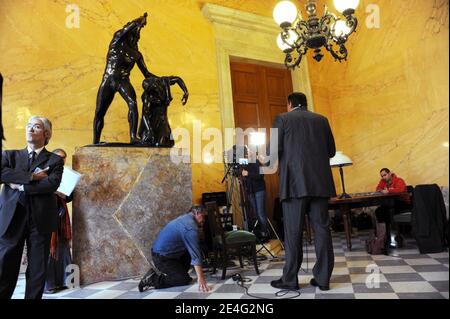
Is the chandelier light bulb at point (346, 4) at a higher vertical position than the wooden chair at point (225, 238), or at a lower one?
higher

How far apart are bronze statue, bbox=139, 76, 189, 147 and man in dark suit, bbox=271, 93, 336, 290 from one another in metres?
1.83

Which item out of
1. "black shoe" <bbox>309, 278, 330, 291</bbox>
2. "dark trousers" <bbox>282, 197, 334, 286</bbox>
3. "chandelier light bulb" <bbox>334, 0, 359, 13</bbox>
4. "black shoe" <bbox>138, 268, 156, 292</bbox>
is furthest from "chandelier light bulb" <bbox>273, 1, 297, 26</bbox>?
"black shoe" <bbox>138, 268, 156, 292</bbox>

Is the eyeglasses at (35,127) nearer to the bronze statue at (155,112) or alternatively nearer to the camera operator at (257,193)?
the bronze statue at (155,112)

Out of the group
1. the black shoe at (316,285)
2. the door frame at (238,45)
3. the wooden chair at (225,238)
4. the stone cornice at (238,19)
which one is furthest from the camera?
the stone cornice at (238,19)

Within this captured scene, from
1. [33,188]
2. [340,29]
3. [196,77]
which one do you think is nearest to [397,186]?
[340,29]

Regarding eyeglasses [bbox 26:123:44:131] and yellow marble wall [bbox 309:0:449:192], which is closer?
eyeglasses [bbox 26:123:44:131]

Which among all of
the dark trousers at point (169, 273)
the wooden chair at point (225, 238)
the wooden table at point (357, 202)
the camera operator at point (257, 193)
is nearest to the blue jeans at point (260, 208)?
the camera operator at point (257, 193)

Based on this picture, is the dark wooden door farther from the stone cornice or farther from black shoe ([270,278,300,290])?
black shoe ([270,278,300,290])

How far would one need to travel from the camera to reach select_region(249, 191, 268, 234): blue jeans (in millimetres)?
5066

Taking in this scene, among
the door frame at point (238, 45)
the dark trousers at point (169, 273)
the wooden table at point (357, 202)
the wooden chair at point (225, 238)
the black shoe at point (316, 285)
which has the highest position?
the door frame at point (238, 45)

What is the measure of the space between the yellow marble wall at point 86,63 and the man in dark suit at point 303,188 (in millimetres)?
3317

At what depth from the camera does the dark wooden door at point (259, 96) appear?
22.8ft

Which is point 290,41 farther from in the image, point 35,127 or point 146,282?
point 146,282

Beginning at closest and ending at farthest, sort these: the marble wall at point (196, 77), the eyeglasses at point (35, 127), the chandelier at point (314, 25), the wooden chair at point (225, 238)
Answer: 1. the eyeglasses at point (35, 127)
2. the wooden chair at point (225, 238)
3. the chandelier at point (314, 25)
4. the marble wall at point (196, 77)
